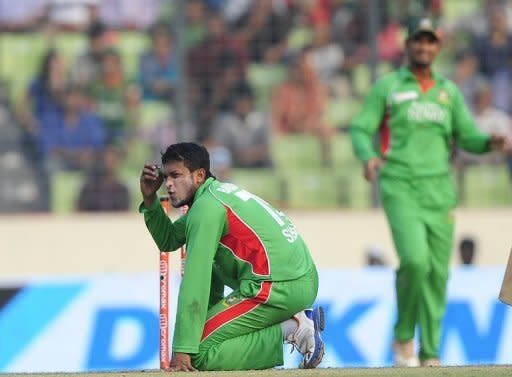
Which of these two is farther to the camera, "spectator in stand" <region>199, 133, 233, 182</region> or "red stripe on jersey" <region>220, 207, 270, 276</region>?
"spectator in stand" <region>199, 133, 233, 182</region>

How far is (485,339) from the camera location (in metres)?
11.3

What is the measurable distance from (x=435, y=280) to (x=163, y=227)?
259cm

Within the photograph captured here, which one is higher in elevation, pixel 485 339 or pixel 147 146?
pixel 147 146

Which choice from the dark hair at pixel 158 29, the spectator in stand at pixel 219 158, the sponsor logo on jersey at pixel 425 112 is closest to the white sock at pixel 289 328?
the sponsor logo on jersey at pixel 425 112

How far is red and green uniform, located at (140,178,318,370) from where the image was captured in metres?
6.91

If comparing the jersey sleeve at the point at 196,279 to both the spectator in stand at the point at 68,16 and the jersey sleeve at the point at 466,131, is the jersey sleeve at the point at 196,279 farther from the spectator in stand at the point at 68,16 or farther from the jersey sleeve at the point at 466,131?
the spectator in stand at the point at 68,16

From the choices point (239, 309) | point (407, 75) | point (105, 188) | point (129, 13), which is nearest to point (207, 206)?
point (239, 309)

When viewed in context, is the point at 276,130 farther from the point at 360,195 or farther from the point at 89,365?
the point at 89,365

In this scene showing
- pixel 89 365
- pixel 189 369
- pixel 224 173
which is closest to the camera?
pixel 189 369

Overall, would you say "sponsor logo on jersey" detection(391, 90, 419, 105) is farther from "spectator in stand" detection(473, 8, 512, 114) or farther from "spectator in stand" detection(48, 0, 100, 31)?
"spectator in stand" detection(48, 0, 100, 31)

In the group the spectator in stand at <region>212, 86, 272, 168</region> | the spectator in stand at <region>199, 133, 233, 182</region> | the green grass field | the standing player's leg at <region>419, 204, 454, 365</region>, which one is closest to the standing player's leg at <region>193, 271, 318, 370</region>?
the green grass field

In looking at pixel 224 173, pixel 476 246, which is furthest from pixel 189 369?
pixel 476 246

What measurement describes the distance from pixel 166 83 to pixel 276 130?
3.83 feet

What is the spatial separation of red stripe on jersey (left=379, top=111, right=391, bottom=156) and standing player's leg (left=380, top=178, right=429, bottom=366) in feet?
0.82
